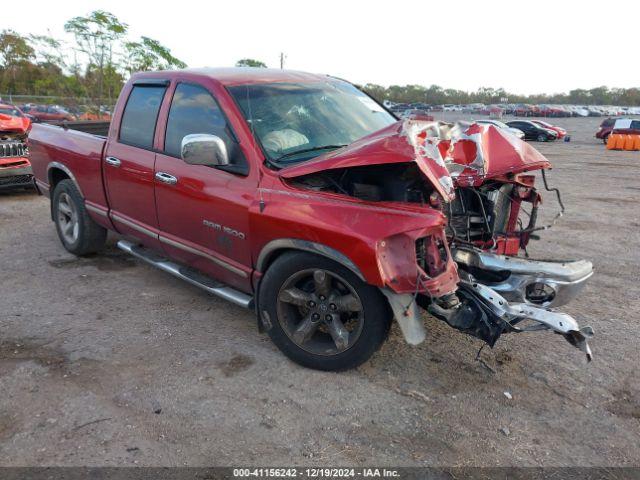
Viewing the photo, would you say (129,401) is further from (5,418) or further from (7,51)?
(7,51)

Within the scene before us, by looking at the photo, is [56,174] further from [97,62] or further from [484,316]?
[97,62]

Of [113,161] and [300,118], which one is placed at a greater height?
[300,118]

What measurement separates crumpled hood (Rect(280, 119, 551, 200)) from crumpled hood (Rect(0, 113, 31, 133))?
Result: 7.89 meters

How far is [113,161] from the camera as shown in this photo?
455 centimetres

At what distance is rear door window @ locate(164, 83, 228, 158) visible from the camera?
372 centimetres

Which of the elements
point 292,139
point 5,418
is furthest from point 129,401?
point 292,139

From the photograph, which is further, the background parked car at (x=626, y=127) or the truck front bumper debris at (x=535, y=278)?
the background parked car at (x=626, y=127)

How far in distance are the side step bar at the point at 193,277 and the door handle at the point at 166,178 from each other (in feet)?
2.43

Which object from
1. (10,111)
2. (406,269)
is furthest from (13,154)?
(406,269)

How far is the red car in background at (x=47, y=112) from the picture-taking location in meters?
25.6

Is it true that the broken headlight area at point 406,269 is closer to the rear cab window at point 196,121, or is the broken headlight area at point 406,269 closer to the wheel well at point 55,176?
the rear cab window at point 196,121

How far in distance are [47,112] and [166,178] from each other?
26434 mm

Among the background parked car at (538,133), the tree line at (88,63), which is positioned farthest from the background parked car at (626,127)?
the tree line at (88,63)

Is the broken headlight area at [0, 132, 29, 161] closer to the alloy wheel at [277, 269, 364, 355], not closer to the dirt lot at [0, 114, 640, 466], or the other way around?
the dirt lot at [0, 114, 640, 466]
